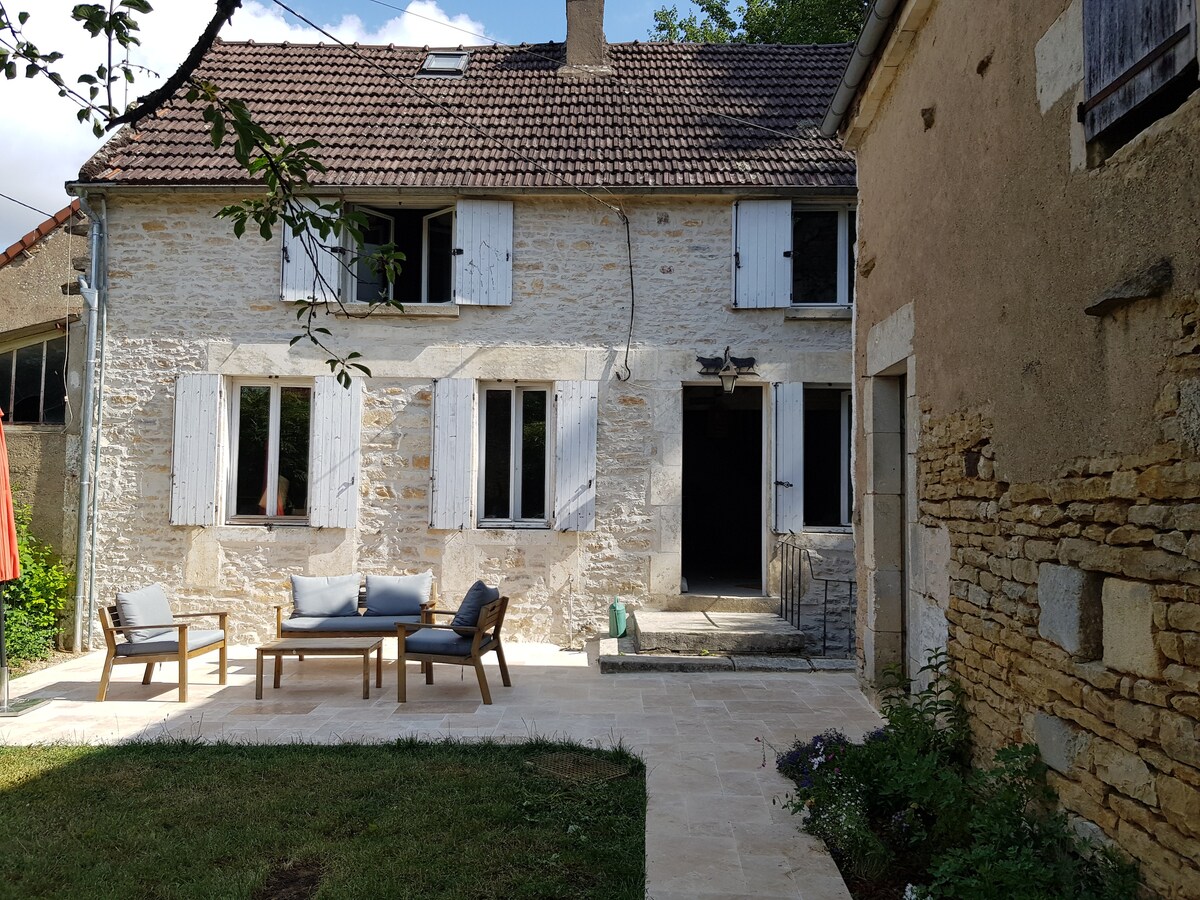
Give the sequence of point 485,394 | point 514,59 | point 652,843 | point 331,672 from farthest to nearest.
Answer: point 514,59 < point 485,394 < point 331,672 < point 652,843

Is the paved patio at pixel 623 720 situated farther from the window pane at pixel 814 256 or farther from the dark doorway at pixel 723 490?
the dark doorway at pixel 723 490

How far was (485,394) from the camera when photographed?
8609mm

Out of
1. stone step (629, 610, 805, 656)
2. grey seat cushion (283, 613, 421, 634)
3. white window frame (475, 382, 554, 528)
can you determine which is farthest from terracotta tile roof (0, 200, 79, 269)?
stone step (629, 610, 805, 656)

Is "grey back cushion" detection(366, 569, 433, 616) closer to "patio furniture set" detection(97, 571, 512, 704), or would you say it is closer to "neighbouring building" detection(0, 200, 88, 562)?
"patio furniture set" detection(97, 571, 512, 704)

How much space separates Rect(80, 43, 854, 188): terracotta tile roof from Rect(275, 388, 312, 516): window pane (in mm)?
2188

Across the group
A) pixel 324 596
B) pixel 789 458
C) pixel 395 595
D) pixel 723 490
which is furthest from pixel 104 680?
pixel 723 490

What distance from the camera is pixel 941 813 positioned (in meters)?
3.40

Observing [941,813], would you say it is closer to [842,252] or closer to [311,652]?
[311,652]

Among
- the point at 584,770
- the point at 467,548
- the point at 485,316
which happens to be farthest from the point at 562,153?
the point at 584,770

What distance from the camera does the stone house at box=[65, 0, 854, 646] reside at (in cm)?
823

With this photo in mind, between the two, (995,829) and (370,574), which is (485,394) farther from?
(995,829)

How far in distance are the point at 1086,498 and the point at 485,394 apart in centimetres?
633

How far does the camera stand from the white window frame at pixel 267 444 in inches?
330

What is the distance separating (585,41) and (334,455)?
5579 mm
